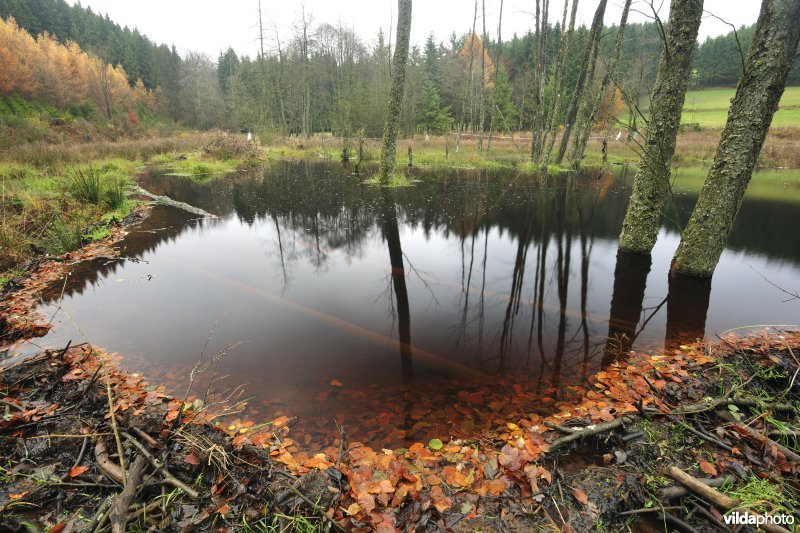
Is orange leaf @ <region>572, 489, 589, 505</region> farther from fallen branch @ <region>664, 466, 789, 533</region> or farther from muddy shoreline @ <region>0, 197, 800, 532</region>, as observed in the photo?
fallen branch @ <region>664, 466, 789, 533</region>

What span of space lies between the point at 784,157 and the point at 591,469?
33.8 m

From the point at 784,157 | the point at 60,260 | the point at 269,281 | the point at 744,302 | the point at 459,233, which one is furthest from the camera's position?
the point at 784,157

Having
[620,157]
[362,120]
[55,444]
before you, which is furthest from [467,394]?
[620,157]

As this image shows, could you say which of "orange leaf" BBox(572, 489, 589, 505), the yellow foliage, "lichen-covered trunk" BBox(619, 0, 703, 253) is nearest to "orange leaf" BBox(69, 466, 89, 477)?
"orange leaf" BBox(572, 489, 589, 505)

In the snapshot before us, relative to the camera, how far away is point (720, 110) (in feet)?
145

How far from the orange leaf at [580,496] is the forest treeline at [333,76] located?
20124 millimetres

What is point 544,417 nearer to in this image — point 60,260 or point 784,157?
point 60,260

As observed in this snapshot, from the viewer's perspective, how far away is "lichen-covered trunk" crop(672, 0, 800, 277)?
15.6ft

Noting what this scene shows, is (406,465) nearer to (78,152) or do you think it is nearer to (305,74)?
(78,152)

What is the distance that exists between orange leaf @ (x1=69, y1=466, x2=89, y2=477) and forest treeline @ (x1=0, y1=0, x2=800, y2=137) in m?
21.3

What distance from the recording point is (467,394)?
140 inches

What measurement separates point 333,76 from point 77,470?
4554 centimetres

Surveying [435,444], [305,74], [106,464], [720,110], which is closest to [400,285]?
[435,444]

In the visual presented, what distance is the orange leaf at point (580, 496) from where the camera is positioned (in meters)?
2.24
